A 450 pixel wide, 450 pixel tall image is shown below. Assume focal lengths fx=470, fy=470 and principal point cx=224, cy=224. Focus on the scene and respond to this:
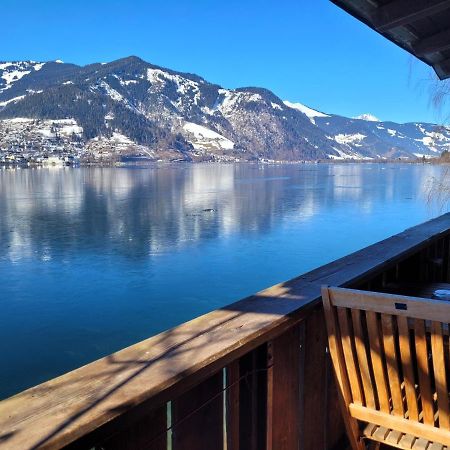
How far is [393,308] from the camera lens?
139cm

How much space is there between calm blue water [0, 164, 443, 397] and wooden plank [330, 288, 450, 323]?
8.64 m

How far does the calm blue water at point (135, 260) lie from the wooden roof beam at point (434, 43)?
8.56 m

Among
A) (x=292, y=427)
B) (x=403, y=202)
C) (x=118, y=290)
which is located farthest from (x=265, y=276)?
(x=403, y=202)

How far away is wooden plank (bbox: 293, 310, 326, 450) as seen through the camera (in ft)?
5.44

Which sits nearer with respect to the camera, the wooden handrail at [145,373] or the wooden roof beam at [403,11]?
the wooden handrail at [145,373]

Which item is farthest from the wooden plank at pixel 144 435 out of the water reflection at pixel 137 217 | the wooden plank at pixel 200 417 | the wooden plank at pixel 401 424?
the water reflection at pixel 137 217

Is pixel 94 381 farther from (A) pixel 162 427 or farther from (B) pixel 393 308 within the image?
(B) pixel 393 308

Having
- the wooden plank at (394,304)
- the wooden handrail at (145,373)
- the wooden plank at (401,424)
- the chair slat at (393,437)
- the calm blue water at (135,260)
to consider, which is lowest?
the calm blue water at (135,260)

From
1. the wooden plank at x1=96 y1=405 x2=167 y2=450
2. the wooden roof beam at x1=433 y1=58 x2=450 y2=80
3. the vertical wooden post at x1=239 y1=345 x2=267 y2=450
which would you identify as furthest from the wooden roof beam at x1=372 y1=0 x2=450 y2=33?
the wooden plank at x1=96 y1=405 x2=167 y2=450

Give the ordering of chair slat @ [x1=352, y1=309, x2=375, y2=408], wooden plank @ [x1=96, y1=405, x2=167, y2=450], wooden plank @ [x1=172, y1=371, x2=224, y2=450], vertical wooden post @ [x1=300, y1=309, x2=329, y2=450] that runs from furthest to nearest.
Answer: vertical wooden post @ [x1=300, y1=309, x2=329, y2=450] < chair slat @ [x1=352, y1=309, x2=375, y2=408] < wooden plank @ [x1=172, y1=371, x2=224, y2=450] < wooden plank @ [x1=96, y1=405, x2=167, y2=450]

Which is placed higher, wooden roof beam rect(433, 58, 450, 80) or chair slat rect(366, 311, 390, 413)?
wooden roof beam rect(433, 58, 450, 80)

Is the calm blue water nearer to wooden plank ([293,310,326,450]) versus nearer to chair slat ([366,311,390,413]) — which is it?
wooden plank ([293,310,326,450])

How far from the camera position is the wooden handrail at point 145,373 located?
2.91 ft

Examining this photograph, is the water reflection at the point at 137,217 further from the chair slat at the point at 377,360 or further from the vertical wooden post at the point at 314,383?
the chair slat at the point at 377,360
